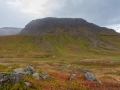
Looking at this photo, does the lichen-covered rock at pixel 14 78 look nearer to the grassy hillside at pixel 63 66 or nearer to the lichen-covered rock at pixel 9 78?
the lichen-covered rock at pixel 9 78

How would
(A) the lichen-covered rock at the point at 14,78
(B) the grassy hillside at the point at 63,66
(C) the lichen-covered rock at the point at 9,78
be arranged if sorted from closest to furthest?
(C) the lichen-covered rock at the point at 9,78 < (A) the lichen-covered rock at the point at 14,78 < (B) the grassy hillside at the point at 63,66

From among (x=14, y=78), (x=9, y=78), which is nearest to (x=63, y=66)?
(x=14, y=78)

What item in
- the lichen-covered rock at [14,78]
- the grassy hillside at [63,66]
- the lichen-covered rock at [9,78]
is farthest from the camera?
the grassy hillside at [63,66]

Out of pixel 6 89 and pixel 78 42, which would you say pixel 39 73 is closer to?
pixel 6 89

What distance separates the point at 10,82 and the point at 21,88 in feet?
4.95

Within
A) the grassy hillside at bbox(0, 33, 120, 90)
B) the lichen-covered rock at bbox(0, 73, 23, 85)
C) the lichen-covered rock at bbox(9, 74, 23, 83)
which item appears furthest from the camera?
the grassy hillside at bbox(0, 33, 120, 90)

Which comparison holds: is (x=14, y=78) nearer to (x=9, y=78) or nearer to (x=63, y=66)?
(x=9, y=78)

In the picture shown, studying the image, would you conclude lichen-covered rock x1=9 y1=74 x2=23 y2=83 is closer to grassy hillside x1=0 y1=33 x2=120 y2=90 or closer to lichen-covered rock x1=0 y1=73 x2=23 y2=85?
lichen-covered rock x1=0 y1=73 x2=23 y2=85

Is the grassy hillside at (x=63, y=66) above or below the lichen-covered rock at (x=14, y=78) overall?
below

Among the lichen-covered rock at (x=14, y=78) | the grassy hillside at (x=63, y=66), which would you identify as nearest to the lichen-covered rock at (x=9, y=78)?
the lichen-covered rock at (x=14, y=78)

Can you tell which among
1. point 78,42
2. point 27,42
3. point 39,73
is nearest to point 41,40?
point 27,42

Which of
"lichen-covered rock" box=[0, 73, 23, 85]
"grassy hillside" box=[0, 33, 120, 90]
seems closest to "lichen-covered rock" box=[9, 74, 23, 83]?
"lichen-covered rock" box=[0, 73, 23, 85]

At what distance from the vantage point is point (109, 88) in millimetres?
20984

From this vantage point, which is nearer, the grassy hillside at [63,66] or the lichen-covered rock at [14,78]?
the lichen-covered rock at [14,78]
